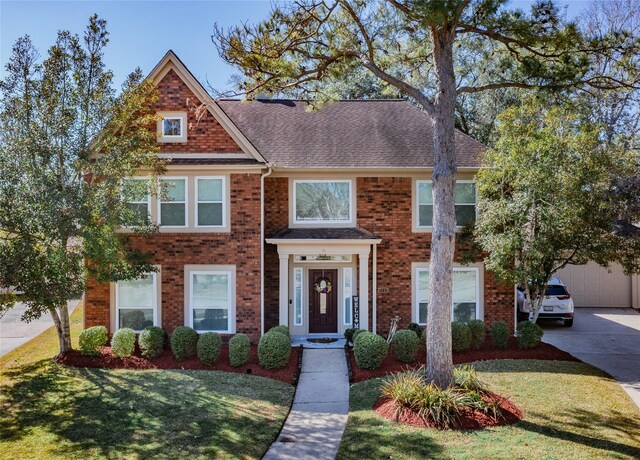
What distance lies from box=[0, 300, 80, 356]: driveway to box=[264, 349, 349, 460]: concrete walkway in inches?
331

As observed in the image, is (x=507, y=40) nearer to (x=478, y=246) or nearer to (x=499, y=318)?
(x=478, y=246)

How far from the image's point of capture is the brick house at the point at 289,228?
1309cm

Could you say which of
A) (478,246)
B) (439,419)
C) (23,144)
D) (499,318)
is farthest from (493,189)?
(23,144)

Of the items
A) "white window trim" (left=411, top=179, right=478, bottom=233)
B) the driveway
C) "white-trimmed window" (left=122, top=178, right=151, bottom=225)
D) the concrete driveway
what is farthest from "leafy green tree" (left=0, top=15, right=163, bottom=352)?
the concrete driveway

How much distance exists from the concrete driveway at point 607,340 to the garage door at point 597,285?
41 centimetres

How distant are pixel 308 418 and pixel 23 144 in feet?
26.9

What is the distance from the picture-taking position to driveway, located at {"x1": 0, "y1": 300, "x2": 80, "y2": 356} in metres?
13.4

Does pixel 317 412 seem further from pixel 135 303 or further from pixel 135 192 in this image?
pixel 135 303

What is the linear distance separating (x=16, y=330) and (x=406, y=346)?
12.6m

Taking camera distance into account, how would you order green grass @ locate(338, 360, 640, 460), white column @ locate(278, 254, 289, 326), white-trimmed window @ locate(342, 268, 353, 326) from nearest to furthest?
green grass @ locate(338, 360, 640, 460) → white column @ locate(278, 254, 289, 326) → white-trimmed window @ locate(342, 268, 353, 326)

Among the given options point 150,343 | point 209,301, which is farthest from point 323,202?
point 150,343

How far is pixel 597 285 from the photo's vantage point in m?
20.4

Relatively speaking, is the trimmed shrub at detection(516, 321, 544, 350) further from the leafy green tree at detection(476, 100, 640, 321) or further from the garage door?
the garage door

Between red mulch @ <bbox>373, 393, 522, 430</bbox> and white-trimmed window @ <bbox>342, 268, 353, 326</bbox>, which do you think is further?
white-trimmed window @ <bbox>342, 268, 353, 326</bbox>
